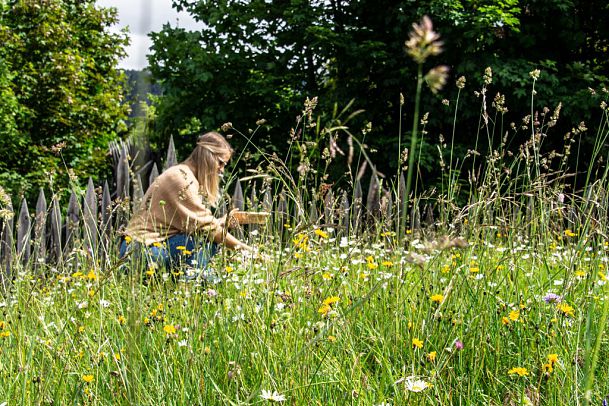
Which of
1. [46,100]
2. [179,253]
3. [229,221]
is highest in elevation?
[46,100]

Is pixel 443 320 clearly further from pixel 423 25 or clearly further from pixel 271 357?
pixel 423 25

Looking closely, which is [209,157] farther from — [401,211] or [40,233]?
[401,211]

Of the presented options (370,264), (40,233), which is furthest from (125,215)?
(370,264)

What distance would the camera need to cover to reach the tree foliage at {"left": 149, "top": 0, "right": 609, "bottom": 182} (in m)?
9.41

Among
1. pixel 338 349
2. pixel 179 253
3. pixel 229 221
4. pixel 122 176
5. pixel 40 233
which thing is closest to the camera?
pixel 229 221

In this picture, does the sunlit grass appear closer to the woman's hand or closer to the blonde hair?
the woman's hand

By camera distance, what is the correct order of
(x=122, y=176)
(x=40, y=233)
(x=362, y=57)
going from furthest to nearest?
1. (x=362, y=57)
2. (x=122, y=176)
3. (x=40, y=233)

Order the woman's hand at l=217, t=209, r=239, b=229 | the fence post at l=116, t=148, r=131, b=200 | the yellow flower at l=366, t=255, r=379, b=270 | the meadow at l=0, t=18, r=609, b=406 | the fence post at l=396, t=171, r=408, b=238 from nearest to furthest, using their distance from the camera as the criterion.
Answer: the fence post at l=396, t=171, r=408, b=238
the woman's hand at l=217, t=209, r=239, b=229
the meadow at l=0, t=18, r=609, b=406
the yellow flower at l=366, t=255, r=379, b=270
the fence post at l=116, t=148, r=131, b=200

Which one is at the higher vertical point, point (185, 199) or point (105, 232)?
point (185, 199)

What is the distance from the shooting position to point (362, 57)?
10.2 m

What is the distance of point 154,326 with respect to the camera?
2.10 meters

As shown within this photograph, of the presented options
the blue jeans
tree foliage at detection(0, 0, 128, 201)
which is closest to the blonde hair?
the blue jeans

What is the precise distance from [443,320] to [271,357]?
1.98 feet

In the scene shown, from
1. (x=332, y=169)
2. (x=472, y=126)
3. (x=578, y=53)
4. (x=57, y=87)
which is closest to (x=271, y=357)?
(x=332, y=169)
